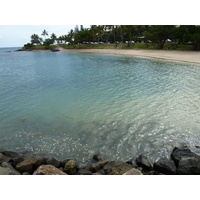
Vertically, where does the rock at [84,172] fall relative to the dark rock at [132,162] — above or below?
above

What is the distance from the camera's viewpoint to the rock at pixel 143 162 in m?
7.26

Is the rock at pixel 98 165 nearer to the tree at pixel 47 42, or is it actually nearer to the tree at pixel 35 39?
the tree at pixel 47 42

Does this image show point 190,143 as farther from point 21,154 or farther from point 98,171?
point 21,154

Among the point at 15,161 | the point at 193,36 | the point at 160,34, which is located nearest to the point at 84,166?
the point at 15,161

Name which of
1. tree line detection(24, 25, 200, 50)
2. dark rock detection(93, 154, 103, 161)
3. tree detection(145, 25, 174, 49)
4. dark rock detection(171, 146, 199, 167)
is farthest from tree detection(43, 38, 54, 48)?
dark rock detection(171, 146, 199, 167)

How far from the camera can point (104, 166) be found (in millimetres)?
7148

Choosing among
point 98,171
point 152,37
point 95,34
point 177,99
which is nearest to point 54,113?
point 98,171

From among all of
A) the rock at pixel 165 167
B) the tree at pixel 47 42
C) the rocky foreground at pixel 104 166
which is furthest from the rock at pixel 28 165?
the tree at pixel 47 42

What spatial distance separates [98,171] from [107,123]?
4.21 meters

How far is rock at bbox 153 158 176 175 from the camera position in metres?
6.77

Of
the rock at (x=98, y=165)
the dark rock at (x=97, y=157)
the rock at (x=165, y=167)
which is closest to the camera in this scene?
the rock at (x=165, y=167)

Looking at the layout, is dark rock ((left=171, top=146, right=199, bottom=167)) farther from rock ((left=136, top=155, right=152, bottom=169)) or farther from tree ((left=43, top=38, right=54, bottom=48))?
tree ((left=43, top=38, right=54, bottom=48))

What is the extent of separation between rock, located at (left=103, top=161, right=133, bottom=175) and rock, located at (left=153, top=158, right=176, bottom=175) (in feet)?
3.92

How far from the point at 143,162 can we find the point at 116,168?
1.36m
